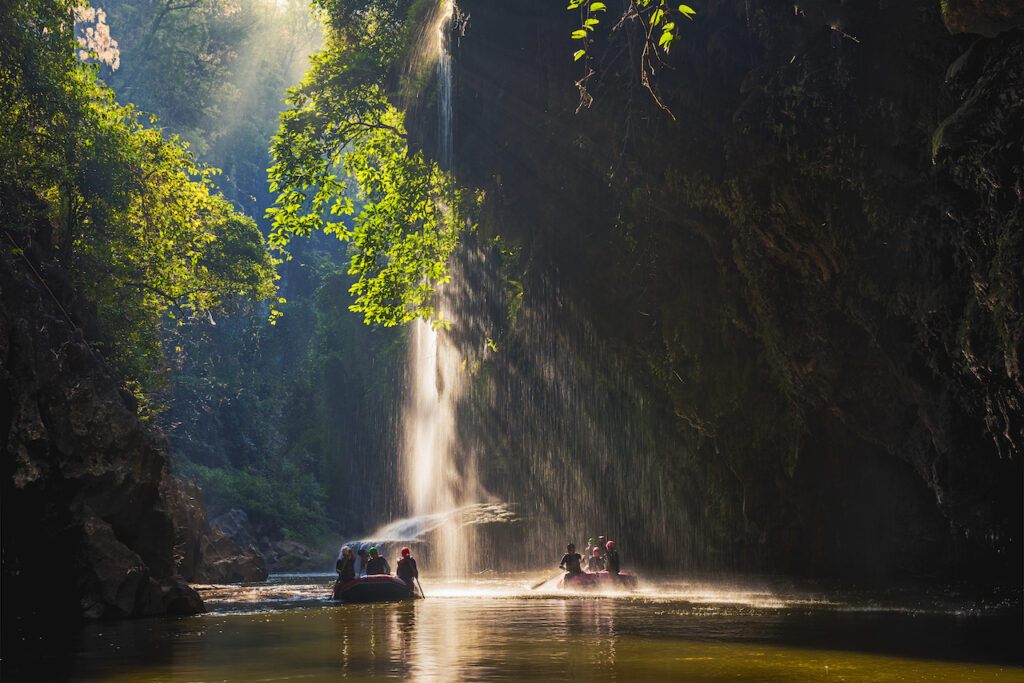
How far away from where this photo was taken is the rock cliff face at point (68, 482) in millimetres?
13852

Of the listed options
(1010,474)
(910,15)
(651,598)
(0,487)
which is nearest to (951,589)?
(1010,474)

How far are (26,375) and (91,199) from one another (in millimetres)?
9891

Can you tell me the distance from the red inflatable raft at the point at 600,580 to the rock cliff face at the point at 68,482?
786cm

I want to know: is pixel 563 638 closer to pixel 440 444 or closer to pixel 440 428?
pixel 440 428

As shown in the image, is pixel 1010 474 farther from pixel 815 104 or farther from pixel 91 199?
pixel 91 199

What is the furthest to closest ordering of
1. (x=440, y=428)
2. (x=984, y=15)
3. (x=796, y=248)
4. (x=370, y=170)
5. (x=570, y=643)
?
(x=440, y=428), (x=370, y=170), (x=796, y=248), (x=570, y=643), (x=984, y=15)

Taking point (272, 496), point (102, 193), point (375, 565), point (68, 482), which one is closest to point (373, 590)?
point (375, 565)

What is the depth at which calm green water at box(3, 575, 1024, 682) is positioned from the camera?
6809mm

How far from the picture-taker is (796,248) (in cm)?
1493

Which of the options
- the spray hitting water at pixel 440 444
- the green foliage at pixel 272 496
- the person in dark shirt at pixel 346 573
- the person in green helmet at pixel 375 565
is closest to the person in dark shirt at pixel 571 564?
the person in green helmet at pixel 375 565

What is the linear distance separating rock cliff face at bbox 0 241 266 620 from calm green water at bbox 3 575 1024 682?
1468mm

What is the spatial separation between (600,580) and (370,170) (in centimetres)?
1400

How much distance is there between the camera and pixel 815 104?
1361cm

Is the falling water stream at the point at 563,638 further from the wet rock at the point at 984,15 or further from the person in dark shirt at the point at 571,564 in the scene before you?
the wet rock at the point at 984,15
